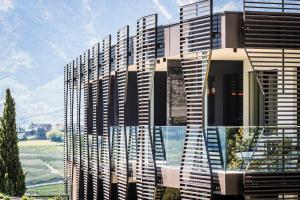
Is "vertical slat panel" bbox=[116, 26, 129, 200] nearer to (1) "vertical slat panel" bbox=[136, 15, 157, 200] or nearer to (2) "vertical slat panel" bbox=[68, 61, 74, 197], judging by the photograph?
(1) "vertical slat panel" bbox=[136, 15, 157, 200]

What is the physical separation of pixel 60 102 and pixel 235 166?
15448 centimetres

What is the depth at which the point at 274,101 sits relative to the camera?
15.9m

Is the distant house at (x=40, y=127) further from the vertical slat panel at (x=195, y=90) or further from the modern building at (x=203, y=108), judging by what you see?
the vertical slat panel at (x=195, y=90)

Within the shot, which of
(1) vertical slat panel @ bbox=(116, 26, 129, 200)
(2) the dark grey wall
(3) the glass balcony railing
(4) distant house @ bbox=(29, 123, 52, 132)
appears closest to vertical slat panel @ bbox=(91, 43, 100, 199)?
(1) vertical slat panel @ bbox=(116, 26, 129, 200)

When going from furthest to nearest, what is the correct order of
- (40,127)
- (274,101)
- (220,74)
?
1. (40,127)
2. (220,74)
3. (274,101)

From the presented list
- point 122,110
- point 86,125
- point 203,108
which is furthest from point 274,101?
point 86,125

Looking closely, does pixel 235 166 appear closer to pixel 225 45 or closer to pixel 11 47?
pixel 225 45

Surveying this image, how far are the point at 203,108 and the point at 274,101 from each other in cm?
144

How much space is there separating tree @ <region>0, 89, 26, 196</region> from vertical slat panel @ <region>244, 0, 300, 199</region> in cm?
1865

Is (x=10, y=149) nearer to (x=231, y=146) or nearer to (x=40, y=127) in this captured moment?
(x=231, y=146)

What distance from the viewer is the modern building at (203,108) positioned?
15852 millimetres

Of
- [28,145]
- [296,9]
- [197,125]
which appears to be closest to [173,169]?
[197,125]

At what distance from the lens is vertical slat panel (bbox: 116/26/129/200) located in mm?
21047

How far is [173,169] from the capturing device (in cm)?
1777
